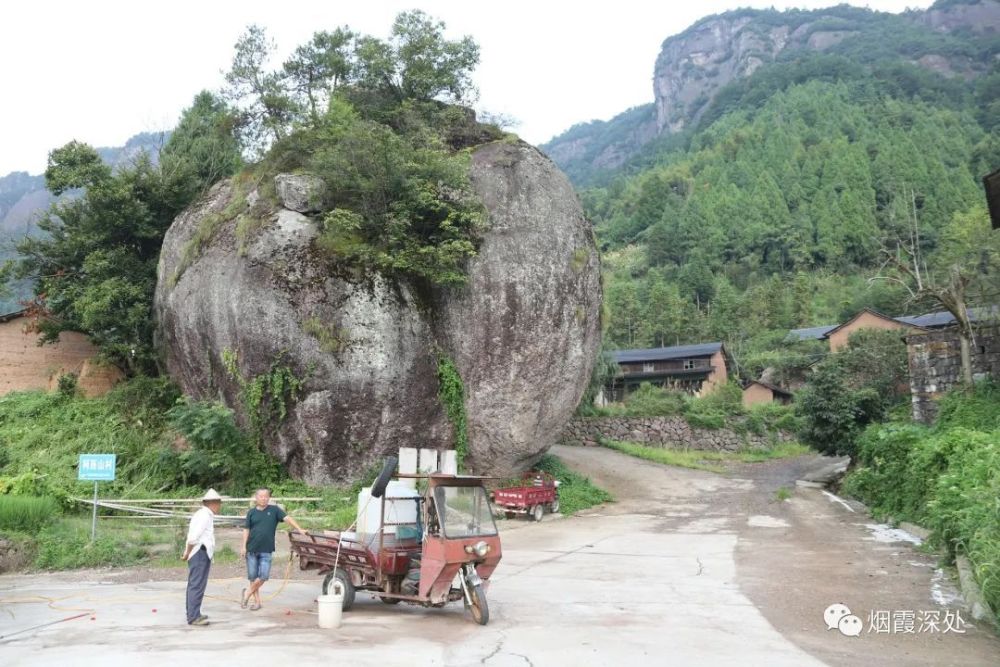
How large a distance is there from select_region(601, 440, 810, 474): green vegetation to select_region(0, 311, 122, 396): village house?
23425mm

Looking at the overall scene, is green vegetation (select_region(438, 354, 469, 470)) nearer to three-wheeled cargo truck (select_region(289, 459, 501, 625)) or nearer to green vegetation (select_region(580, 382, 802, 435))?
three-wheeled cargo truck (select_region(289, 459, 501, 625))

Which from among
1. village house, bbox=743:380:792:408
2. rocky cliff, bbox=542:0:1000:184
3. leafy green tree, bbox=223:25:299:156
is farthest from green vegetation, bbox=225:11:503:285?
rocky cliff, bbox=542:0:1000:184

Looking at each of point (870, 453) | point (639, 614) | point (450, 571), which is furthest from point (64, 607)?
point (870, 453)

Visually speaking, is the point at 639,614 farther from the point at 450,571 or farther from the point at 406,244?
the point at 406,244

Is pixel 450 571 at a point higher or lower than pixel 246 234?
lower

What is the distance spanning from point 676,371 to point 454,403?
36.3m

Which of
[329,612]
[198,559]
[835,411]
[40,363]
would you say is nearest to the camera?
[329,612]

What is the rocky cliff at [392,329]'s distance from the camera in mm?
19281

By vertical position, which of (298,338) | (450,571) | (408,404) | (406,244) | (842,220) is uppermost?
(842,220)

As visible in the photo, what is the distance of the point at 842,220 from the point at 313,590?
88.5 metres

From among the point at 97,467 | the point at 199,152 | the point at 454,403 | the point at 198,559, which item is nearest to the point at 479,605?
the point at 198,559

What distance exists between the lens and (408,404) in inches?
781

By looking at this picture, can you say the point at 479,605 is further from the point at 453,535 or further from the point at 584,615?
the point at 584,615

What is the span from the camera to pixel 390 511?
9.12m
